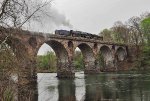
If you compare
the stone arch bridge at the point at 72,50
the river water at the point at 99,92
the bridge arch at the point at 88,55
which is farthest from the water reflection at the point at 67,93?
the bridge arch at the point at 88,55

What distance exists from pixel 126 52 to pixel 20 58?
252ft

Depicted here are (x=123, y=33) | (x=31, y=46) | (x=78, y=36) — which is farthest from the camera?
(x=123, y=33)

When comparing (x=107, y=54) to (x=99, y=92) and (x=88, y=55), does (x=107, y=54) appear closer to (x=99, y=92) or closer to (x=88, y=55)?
(x=88, y=55)

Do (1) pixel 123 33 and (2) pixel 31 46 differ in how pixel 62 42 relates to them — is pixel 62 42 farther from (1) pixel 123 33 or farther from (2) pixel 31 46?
(1) pixel 123 33

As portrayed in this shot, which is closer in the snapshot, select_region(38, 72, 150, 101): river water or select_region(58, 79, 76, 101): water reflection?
select_region(38, 72, 150, 101): river water

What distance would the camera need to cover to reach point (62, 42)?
56.6 meters

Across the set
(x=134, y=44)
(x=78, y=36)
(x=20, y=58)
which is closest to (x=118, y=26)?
(x=134, y=44)

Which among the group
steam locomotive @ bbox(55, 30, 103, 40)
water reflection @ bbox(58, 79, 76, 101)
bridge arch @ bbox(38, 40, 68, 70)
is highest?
steam locomotive @ bbox(55, 30, 103, 40)

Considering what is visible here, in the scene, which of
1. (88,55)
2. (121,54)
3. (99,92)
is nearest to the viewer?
(99,92)

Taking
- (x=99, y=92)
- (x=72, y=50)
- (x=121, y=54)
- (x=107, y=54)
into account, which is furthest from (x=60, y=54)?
(x=99, y=92)

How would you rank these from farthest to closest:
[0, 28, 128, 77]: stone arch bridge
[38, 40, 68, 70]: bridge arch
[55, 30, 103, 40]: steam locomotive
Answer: [55, 30, 103, 40]: steam locomotive → [38, 40, 68, 70]: bridge arch → [0, 28, 128, 77]: stone arch bridge

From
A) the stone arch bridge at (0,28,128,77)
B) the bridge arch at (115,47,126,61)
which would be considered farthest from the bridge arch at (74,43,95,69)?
the bridge arch at (115,47,126,61)

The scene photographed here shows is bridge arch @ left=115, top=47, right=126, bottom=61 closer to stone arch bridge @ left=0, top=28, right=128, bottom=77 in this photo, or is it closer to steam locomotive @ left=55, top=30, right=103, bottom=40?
stone arch bridge @ left=0, top=28, right=128, bottom=77

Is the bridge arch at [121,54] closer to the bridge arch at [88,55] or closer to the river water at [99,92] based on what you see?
the bridge arch at [88,55]
